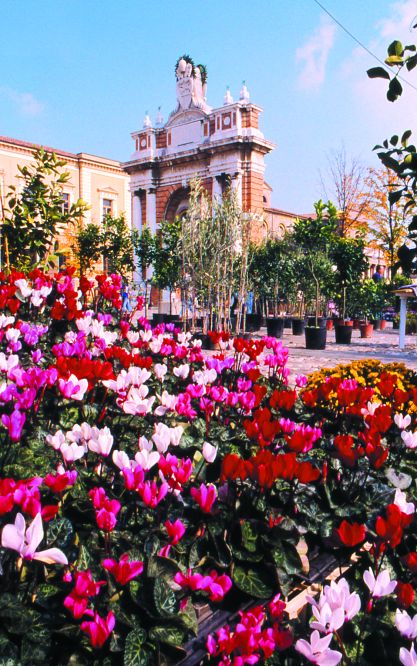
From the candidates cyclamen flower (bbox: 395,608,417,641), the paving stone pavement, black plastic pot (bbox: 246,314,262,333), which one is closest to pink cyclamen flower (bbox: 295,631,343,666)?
cyclamen flower (bbox: 395,608,417,641)

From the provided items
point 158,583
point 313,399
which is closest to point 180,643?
point 158,583

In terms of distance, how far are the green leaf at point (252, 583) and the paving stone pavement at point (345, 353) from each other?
7.11 m

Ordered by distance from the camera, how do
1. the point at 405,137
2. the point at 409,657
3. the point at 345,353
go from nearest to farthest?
the point at 409,657
the point at 405,137
the point at 345,353

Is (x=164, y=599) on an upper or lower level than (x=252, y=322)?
lower

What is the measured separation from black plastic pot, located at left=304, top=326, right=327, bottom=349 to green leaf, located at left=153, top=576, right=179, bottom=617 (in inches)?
473

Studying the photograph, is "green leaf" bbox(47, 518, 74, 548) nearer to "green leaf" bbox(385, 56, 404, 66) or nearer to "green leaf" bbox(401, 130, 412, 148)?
"green leaf" bbox(385, 56, 404, 66)

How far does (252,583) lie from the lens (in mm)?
1652

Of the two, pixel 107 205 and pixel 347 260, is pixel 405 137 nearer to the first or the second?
pixel 347 260

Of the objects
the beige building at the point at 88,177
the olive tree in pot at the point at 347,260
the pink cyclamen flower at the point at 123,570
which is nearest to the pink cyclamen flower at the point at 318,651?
the pink cyclamen flower at the point at 123,570

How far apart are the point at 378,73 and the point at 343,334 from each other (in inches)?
532

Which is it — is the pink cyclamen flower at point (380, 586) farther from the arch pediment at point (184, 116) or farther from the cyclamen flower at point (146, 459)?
the arch pediment at point (184, 116)

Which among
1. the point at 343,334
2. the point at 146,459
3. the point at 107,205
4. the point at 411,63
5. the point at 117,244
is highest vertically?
the point at 107,205

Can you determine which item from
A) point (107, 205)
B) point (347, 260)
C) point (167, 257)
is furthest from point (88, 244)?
point (107, 205)

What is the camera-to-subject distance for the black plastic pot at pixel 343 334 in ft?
49.1
